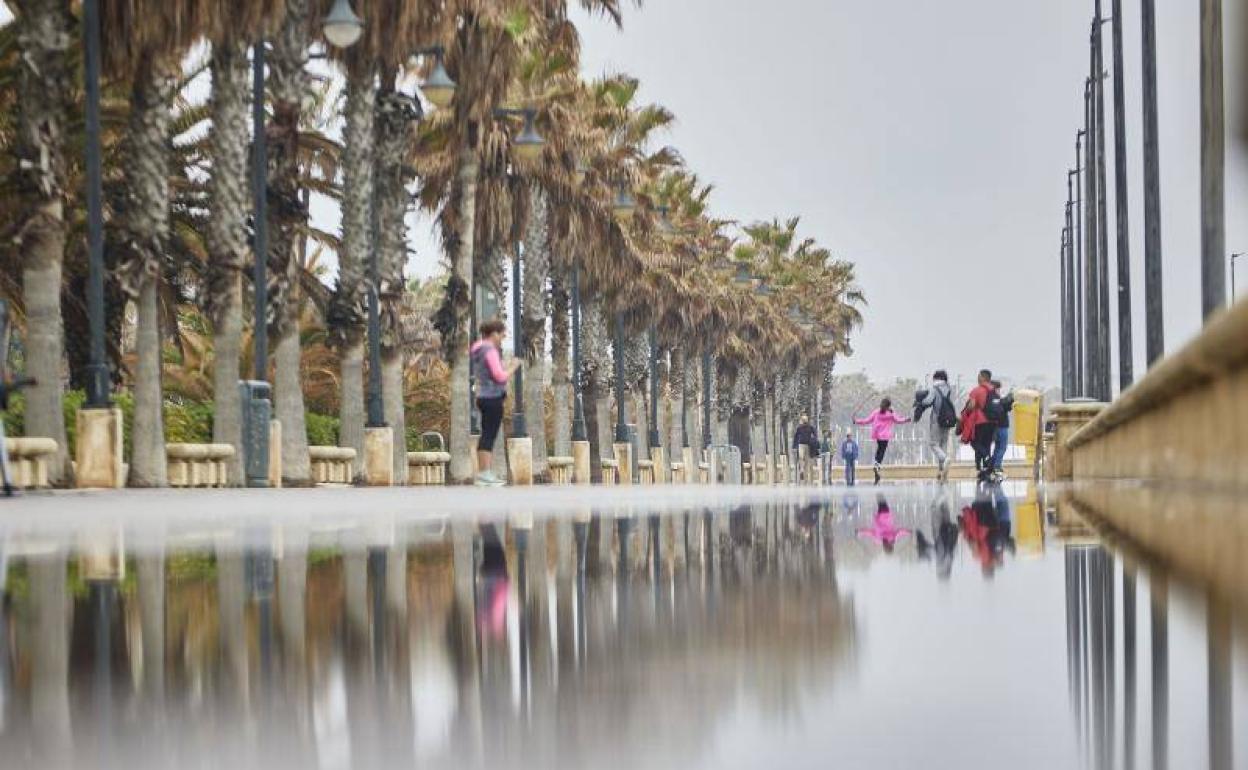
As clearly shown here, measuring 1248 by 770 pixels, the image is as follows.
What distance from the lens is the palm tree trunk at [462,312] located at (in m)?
45.3

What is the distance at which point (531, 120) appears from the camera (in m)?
41.4

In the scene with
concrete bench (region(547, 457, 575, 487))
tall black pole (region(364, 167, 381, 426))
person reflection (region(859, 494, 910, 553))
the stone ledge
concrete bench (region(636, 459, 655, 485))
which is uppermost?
tall black pole (region(364, 167, 381, 426))

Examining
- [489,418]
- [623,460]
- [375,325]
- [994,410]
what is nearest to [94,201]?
[489,418]

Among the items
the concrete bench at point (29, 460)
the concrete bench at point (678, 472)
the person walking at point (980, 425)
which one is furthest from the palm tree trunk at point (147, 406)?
the concrete bench at point (678, 472)

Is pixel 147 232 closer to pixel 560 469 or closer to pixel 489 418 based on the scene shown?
pixel 489 418

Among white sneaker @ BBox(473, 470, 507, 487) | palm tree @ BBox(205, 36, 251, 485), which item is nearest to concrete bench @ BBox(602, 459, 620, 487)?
palm tree @ BBox(205, 36, 251, 485)

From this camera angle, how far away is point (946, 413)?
38938mm

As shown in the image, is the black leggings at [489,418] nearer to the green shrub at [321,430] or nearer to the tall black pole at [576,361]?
the green shrub at [321,430]

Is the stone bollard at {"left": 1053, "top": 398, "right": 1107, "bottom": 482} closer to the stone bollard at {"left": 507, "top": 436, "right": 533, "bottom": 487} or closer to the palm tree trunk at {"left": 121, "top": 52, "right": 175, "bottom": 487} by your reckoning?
the stone bollard at {"left": 507, "top": 436, "right": 533, "bottom": 487}

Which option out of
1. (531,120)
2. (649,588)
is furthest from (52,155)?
(649,588)

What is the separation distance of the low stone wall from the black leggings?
1088 cm

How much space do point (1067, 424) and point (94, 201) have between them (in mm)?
18559

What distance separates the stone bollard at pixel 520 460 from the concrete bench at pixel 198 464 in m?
14.6

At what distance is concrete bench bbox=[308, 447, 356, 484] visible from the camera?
38438 millimetres
